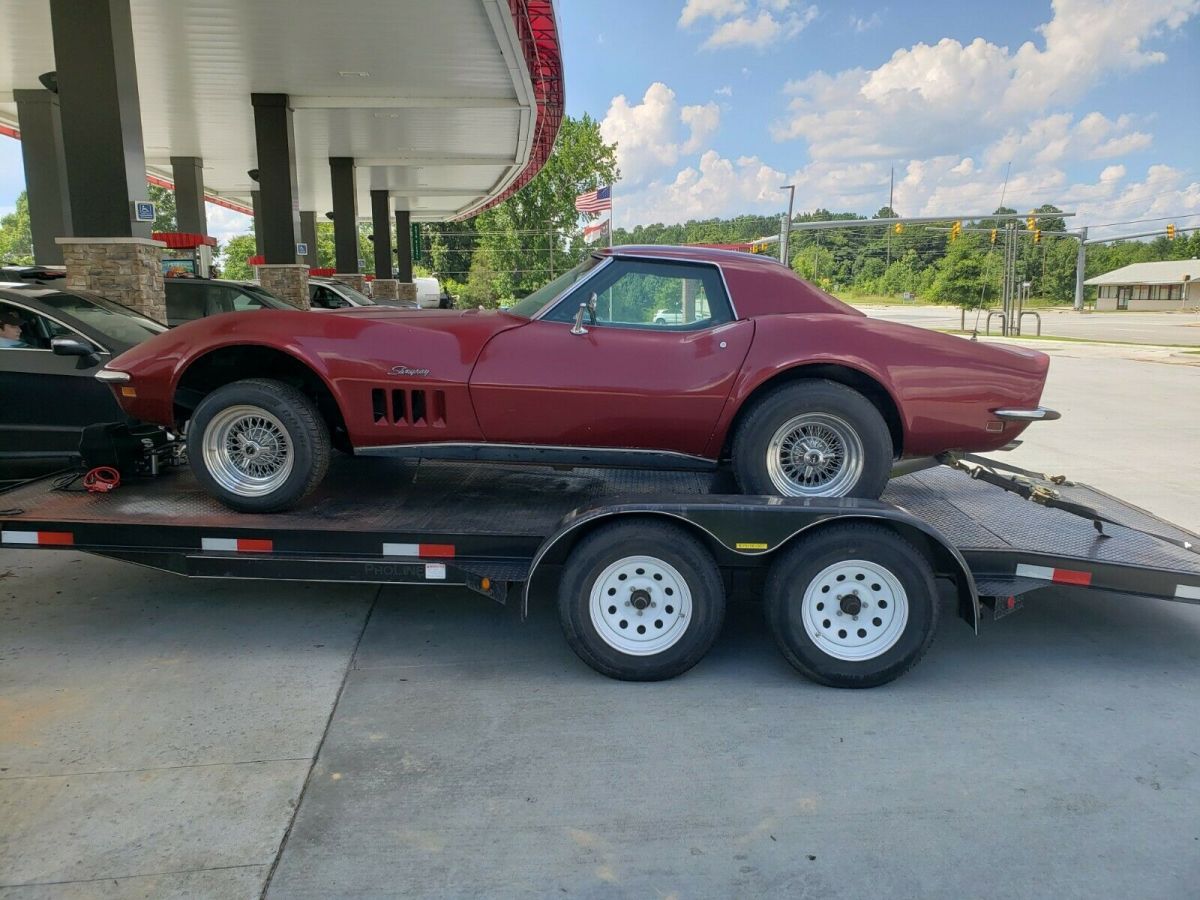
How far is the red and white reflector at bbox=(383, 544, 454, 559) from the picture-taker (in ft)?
13.5

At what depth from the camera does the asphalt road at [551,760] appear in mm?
2666

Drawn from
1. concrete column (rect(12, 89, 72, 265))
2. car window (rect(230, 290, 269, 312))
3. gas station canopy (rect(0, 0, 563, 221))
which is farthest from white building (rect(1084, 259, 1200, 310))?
car window (rect(230, 290, 269, 312))

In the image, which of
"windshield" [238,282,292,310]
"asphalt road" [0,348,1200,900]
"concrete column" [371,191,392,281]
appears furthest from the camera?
"concrete column" [371,191,392,281]

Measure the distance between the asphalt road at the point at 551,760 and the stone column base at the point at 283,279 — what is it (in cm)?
1564

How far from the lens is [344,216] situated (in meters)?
27.6

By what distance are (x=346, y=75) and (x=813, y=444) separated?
55.0ft

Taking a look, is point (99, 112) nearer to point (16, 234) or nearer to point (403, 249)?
point (403, 249)

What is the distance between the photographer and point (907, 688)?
3955 millimetres

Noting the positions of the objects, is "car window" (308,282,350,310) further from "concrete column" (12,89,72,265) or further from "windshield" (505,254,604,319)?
"windshield" (505,254,604,319)

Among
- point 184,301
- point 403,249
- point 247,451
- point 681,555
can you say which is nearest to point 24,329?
point 247,451

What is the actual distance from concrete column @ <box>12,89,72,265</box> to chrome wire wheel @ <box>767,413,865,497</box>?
1988 centimetres

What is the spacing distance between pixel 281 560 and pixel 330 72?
16336mm

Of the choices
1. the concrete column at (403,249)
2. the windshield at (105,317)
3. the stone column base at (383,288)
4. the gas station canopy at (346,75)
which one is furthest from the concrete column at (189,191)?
the windshield at (105,317)

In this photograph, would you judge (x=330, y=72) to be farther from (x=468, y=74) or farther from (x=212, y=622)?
(x=212, y=622)
